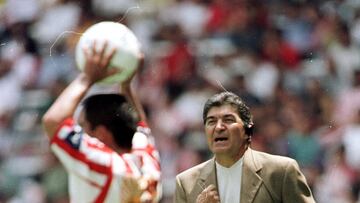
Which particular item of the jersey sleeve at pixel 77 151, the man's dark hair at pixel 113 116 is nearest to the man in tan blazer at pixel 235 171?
the man's dark hair at pixel 113 116

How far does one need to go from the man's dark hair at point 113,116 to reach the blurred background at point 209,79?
208 inches

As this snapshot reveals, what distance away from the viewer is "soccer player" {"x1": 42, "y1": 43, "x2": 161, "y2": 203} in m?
4.81

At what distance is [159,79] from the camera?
38.6 feet

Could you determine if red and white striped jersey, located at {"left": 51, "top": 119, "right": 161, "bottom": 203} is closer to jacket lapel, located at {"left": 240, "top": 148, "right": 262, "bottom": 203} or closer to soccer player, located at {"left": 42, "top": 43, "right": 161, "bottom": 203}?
soccer player, located at {"left": 42, "top": 43, "right": 161, "bottom": 203}

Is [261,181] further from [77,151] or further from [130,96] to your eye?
[77,151]

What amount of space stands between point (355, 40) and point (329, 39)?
10.5 inches

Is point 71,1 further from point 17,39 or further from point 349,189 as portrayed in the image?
point 349,189

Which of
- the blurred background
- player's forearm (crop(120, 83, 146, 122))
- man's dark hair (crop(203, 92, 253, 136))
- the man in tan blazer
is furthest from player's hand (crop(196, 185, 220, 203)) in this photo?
the blurred background

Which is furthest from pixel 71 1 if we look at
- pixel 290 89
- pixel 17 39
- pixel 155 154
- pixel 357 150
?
pixel 155 154

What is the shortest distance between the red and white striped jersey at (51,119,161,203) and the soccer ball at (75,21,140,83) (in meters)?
0.26

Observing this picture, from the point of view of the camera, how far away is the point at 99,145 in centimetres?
491

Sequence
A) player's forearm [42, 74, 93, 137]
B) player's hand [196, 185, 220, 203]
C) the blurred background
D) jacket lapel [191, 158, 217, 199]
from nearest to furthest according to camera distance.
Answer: player's forearm [42, 74, 93, 137], player's hand [196, 185, 220, 203], jacket lapel [191, 158, 217, 199], the blurred background

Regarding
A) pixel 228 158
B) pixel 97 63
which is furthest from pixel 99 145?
pixel 228 158

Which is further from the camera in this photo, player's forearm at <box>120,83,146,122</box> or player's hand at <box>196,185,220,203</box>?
player's hand at <box>196,185,220,203</box>
